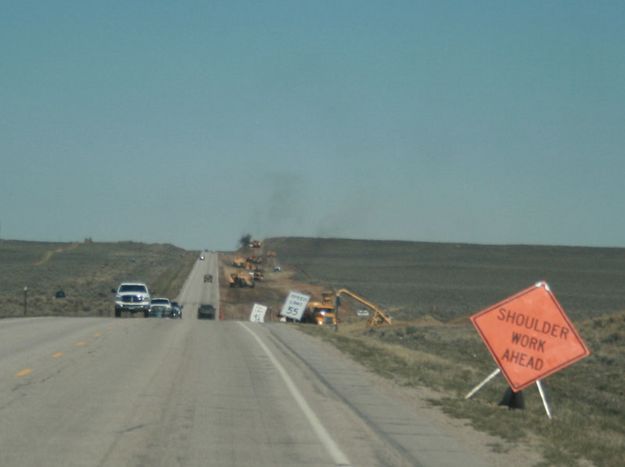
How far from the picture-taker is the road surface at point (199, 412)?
36.7ft

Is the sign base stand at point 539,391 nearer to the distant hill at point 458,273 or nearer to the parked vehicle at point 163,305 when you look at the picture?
the parked vehicle at point 163,305

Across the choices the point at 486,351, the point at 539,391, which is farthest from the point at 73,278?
the point at 539,391

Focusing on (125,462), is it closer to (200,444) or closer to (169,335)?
(200,444)

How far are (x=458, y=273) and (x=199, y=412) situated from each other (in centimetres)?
12000

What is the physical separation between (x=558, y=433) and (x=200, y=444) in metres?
4.56

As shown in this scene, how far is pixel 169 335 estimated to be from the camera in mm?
30984

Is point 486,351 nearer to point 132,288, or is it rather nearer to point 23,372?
point 23,372

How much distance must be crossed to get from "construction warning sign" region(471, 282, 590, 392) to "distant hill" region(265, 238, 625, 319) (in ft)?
146

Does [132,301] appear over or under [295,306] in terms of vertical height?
under

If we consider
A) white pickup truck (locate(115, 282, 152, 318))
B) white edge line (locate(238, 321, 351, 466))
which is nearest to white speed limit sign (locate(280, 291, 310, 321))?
white pickup truck (locate(115, 282, 152, 318))

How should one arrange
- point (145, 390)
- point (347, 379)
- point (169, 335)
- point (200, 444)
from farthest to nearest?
point (169, 335) → point (347, 379) → point (145, 390) → point (200, 444)

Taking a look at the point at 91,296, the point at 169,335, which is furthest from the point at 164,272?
the point at 169,335

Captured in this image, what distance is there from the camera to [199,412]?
14180mm

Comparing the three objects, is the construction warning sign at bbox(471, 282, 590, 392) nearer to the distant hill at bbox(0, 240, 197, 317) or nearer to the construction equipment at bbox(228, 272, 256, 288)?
the distant hill at bbox(0, 240, 197, 317)
